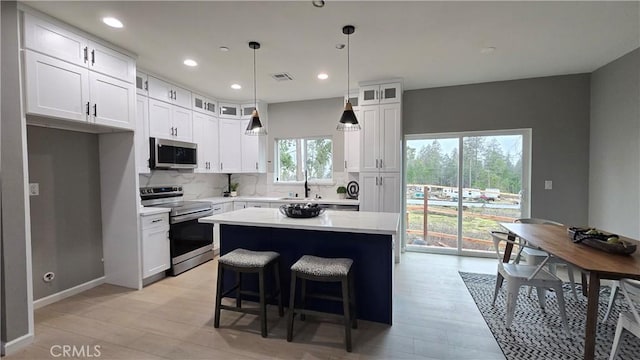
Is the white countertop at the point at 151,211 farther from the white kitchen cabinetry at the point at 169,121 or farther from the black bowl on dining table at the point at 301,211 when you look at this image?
the black bowl on dining table at the point at 301,211

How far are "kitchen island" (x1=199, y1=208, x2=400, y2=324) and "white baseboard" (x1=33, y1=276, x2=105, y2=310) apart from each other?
1.88 meters

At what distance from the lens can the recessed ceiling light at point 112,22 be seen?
2.44 m

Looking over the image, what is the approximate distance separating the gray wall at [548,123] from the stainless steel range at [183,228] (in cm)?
421

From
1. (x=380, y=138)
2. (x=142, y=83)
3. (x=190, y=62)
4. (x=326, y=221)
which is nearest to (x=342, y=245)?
(x=326, y=221)

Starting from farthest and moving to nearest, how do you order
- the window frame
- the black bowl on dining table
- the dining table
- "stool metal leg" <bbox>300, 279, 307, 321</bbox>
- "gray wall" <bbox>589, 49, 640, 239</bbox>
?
the window frame → "gray wall" <bbox>589, 49, 640, 239</bbox> → the black bowl on dining table → "stool metal leg" <bbox>300, 279, 307, 321</bbox> → the dining table

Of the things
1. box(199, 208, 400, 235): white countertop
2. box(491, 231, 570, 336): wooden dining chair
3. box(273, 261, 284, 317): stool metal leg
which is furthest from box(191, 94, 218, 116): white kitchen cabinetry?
box(491, 231, 570, 336): wooden dining chair

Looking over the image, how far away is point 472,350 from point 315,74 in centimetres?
342

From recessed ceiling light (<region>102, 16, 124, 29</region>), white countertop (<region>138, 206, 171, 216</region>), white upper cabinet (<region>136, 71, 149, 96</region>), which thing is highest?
recessed ceiling light (<region>102, 16, 124, 29</region>)

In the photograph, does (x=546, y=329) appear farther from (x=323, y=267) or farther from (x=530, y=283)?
(x=323, y=267)

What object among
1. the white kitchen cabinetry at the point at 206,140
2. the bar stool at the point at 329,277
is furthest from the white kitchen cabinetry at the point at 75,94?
the bar stool at the point at 329,277

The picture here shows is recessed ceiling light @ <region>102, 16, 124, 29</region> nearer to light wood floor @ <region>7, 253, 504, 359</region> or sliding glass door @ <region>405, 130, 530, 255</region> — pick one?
light wood floor @ <region>7, 253, 504, 359</region>

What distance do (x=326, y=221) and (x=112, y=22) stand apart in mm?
2621

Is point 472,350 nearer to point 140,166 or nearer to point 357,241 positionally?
point 357,241

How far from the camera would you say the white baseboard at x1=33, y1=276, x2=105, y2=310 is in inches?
110
